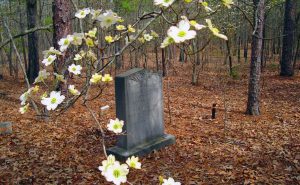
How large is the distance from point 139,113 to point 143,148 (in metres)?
0.65

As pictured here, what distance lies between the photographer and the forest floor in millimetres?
5000

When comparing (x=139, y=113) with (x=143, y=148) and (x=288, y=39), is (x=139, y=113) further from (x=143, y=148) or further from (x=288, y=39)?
(x=288, y=39)

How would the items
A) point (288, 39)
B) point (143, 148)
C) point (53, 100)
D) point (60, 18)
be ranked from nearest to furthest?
point (53, 100) → point (143, 148) → point (60, 18) → point (288, 39)

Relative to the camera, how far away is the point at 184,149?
6125 mm

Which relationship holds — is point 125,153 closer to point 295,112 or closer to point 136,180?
point 136,180

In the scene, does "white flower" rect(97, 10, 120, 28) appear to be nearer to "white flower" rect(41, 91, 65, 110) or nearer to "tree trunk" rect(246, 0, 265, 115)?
"white flower" rect(41, 91, 65, 110)

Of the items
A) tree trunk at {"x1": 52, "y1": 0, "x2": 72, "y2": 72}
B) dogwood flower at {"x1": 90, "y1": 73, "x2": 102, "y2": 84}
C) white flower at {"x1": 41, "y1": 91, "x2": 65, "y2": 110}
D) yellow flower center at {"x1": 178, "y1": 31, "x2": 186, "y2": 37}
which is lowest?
white flower at {"x1": 41, "y1": 91, "x2": 65, "y2": 110}

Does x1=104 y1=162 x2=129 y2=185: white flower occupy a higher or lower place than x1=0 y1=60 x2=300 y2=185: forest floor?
higher

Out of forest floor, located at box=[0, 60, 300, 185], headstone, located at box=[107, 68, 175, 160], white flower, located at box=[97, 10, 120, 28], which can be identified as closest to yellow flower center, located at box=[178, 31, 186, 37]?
white flower, located at box=[97, 10, 120, 28]

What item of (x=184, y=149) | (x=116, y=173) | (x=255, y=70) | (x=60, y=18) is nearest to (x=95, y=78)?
(x=116, y=173)

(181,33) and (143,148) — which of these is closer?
(181,33)

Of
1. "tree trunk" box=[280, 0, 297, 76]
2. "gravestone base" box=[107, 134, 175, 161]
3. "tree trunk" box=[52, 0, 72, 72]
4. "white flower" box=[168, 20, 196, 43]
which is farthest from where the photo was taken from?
"tree trunk" box=[280, 0, 297, 76]

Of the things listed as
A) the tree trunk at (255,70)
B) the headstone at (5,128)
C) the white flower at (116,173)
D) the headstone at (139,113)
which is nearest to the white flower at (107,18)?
the white flower at (116,173)

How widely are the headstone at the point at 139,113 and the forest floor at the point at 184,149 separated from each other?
27cm
